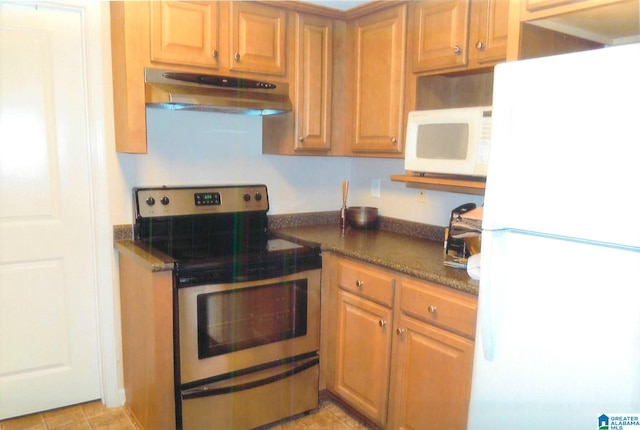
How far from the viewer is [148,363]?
2.13 metres

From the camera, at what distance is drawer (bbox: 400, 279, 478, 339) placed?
1.80 meters

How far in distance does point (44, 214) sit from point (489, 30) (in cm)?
228

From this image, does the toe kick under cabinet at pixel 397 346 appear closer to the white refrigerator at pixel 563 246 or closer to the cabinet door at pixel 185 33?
the white refrigerator at pixel 563 246

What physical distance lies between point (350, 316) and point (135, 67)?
5.12ft

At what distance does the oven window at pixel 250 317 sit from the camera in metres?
2.12

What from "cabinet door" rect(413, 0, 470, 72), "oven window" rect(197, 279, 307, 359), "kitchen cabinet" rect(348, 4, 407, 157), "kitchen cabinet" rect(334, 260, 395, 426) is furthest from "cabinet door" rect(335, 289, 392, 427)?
"cabinet door" rect(413, 0, 470, 72)

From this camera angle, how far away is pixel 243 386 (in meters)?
2.24

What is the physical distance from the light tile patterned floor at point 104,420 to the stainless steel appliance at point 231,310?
0.21ft

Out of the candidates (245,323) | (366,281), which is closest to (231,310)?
(245,323)

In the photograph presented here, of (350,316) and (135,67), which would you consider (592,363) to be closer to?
(350,316)

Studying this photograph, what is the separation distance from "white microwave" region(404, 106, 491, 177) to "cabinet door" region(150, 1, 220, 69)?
1047 mm

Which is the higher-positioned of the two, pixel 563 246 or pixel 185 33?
pixel 185 33

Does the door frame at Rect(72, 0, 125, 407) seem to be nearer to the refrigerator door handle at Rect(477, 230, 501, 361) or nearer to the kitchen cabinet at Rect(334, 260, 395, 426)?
the kitchen cabinet at Rect(334, 260, 395, 426)

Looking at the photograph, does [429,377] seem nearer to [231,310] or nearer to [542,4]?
[231,310]
